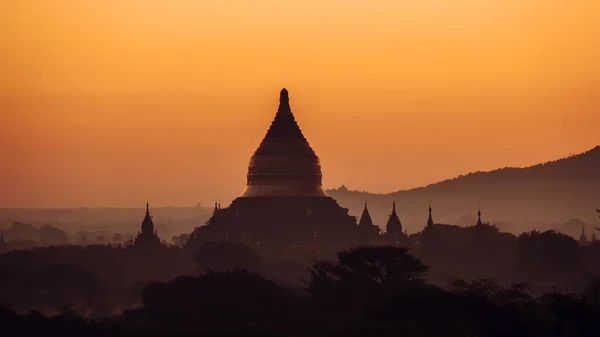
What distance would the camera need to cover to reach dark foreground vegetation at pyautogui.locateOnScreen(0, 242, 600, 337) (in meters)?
80.2

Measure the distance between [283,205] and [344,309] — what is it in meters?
62.7

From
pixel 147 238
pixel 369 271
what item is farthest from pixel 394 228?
pixel 369 271

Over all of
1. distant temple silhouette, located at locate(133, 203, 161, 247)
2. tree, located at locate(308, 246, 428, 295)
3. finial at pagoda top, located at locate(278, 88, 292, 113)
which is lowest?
tree, located at locate(308, 246, 428, 295)

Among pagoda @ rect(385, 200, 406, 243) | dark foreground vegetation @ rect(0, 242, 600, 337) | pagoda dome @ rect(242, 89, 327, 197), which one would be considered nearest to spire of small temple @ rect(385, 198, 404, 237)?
pagoda @ rect(385, 200, 406, 243)

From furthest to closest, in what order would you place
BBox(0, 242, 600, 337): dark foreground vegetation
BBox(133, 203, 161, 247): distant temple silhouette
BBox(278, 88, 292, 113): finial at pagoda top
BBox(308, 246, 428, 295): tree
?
BBox(278, 88, 292, 113): finial at pagoda top, BBox(133, 203, 161, 247): distant temple silhouette, BBox(308, 246, 428, 295): tree, BBox(0, 242, 600, 337): dark foreground vegetation

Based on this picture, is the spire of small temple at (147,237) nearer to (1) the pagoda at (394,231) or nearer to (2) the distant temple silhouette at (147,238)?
(2) the distant temple silhouette at (147,238)

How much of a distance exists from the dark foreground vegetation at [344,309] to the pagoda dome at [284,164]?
50.8 m

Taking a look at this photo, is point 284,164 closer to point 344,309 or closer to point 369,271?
point 369,271

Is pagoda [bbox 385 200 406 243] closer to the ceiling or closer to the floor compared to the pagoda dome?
closer to the floor

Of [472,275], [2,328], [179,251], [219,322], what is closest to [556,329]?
[219,322]

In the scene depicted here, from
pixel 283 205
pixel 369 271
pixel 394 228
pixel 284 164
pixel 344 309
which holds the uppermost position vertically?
pixel 284 164

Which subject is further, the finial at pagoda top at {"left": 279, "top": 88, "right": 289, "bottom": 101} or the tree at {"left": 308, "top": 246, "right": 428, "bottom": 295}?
the finial at pagoda top at {"left": 279, "top": 88, "right": 289, "bottom": 101}

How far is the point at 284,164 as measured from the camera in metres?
152

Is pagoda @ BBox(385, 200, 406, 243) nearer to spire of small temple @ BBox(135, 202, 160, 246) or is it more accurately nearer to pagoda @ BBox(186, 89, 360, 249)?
pagoda @ BBox(186, 89, 360, 249)
